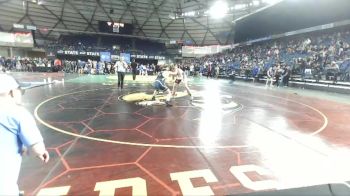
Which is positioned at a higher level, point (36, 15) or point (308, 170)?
point (36, 15)

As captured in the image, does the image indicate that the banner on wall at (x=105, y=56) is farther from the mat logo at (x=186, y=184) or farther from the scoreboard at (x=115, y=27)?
the mat logo at (x=186, y=184)

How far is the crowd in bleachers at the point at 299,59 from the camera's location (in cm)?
1827

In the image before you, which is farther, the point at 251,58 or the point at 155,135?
the point at 251,58

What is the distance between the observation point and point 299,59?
845 inches

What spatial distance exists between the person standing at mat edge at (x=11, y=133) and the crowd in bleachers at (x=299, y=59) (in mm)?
18883

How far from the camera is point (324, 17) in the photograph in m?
25.0

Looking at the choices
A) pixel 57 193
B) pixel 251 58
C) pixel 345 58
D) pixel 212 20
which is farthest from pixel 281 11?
pixel 57 193

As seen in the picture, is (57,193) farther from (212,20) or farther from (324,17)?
(212,20)

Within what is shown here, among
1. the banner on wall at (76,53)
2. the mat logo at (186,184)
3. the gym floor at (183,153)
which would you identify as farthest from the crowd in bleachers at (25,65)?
the mat logo at (186,184)

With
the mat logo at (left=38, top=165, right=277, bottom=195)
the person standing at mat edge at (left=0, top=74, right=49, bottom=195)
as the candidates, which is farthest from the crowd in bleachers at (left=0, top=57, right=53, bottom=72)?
the person standing at mat edge at (left=0, top=74, right=49, bottom=195)

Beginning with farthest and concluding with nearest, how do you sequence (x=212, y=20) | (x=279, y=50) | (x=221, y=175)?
(x=212, y=20), (x=279, y=50), (x=221, y=175)

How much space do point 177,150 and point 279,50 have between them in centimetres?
2600

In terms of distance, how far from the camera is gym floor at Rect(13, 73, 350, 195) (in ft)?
11.1

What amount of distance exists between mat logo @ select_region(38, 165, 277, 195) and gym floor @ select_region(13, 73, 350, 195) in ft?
0.04
